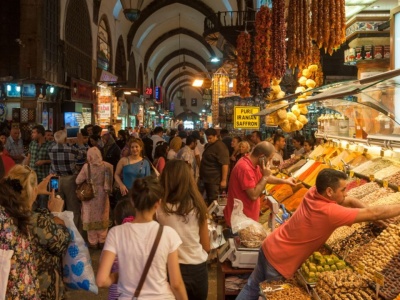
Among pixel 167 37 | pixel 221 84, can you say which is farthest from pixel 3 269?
pixel 167 37

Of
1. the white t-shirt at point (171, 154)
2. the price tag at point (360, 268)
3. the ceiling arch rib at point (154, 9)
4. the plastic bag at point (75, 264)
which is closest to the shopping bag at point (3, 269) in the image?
the plastic bag at point (75, 264)

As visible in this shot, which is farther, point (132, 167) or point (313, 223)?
point (132, 167)

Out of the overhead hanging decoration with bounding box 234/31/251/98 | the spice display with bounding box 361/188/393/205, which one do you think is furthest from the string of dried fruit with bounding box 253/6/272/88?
the spice display with bounding box 361/188/393/205

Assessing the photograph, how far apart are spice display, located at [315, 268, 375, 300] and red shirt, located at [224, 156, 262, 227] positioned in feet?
5.15

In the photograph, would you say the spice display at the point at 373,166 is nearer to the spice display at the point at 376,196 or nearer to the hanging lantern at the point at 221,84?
the spice display at the point at 376,196

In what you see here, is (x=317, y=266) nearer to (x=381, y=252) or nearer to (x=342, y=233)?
(x=381, y=252)

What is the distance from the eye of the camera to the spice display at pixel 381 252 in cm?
318

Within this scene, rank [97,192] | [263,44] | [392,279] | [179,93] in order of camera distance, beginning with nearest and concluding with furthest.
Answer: [392,279] → [97,192] → [263,44] → [179,93]

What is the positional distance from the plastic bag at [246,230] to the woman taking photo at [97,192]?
277 centimetres

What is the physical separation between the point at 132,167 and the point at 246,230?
2.60 meters

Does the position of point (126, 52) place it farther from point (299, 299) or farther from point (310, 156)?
point (299, 299)

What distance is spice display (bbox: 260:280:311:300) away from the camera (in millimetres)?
3307

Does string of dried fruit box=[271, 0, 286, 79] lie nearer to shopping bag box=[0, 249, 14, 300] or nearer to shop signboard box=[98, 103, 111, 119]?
shopping bag box=[0, 249, 14, 300]

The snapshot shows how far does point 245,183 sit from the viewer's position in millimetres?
4691
